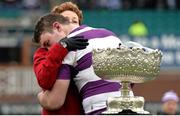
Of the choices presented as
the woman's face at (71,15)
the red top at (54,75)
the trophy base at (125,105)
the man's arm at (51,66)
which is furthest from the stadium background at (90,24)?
the trophy base at (125,105)

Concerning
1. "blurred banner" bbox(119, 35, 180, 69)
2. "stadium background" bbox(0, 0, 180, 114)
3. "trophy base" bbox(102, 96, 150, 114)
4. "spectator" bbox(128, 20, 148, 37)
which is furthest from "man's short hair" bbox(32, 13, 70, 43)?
"spectator" bbox(128, 20, 148, 37)

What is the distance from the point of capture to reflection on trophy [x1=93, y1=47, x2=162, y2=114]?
357 centimetres

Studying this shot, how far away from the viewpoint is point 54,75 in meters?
4.01

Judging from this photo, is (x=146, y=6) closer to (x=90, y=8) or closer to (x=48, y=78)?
(x=90, y=8)

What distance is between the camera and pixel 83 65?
410 centimetres

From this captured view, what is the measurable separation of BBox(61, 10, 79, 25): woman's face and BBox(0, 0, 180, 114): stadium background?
28.6 feet

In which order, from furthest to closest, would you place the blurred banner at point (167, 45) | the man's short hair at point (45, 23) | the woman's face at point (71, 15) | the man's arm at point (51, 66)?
the blurred banner at point (167, 45)
the woman's face at point (71, 15)
the man's short hair at point (45, 23)
the man's arm at point (51, 66)

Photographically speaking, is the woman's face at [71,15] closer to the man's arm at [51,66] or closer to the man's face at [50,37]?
the man's face at [50,37]

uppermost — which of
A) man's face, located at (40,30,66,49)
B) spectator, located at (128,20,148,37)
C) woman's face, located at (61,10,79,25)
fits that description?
spectator, located at (128,20,148,37)

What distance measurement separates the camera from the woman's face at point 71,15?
14.7 feet

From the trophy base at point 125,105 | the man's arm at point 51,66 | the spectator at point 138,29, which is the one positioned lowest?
the trophy base at point 125,105

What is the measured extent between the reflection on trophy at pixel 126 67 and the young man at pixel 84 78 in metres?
0.40

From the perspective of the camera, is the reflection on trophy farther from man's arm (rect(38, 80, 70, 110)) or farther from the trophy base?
man's arm (rect(38, 80, 70, 110))

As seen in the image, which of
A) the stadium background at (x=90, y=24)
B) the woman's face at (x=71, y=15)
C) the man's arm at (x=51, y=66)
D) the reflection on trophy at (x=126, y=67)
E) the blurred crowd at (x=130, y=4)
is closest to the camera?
the reflection on trophy at (x=126, y=67)
